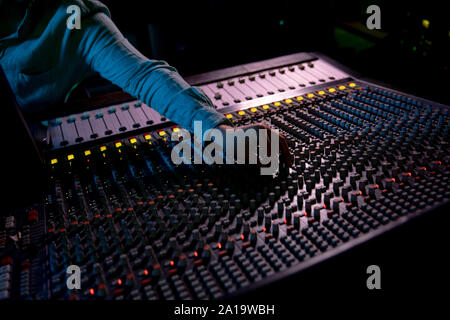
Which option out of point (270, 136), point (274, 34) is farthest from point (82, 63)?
point (274, 34)

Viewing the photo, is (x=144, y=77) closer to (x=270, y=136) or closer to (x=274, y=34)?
(x=270, y=136)

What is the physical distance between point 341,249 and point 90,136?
108cm

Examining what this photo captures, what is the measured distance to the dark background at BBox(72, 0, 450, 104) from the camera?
1.80m

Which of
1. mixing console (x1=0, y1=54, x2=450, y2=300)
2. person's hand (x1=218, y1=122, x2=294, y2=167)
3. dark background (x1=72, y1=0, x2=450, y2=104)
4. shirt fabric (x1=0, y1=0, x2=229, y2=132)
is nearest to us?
mixing console (x1=0, y1=54, x2=450, y2=300)

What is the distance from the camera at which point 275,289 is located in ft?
2.54

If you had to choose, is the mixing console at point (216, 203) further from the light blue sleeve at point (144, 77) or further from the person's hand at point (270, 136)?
the light blue sleeve at point (144, 77)

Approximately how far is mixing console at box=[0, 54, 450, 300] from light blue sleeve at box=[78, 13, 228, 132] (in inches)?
6.8

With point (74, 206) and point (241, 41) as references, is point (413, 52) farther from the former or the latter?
point (74, 206)

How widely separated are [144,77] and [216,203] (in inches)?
22.9

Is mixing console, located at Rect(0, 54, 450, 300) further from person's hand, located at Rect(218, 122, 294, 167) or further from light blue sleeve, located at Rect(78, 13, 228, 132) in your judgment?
light blue sleeve, located at Rect(78, 13, 228, 132)

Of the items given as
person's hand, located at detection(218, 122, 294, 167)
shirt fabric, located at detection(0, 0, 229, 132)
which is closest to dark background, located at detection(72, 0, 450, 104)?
shirt fabric, located at detection(0, 0, 229, 132)

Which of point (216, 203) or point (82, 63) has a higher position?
point (82, 63)

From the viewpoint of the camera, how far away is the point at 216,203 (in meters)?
1.00

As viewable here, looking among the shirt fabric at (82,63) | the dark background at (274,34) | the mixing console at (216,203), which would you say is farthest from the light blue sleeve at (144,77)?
the dark background at (274,34)
